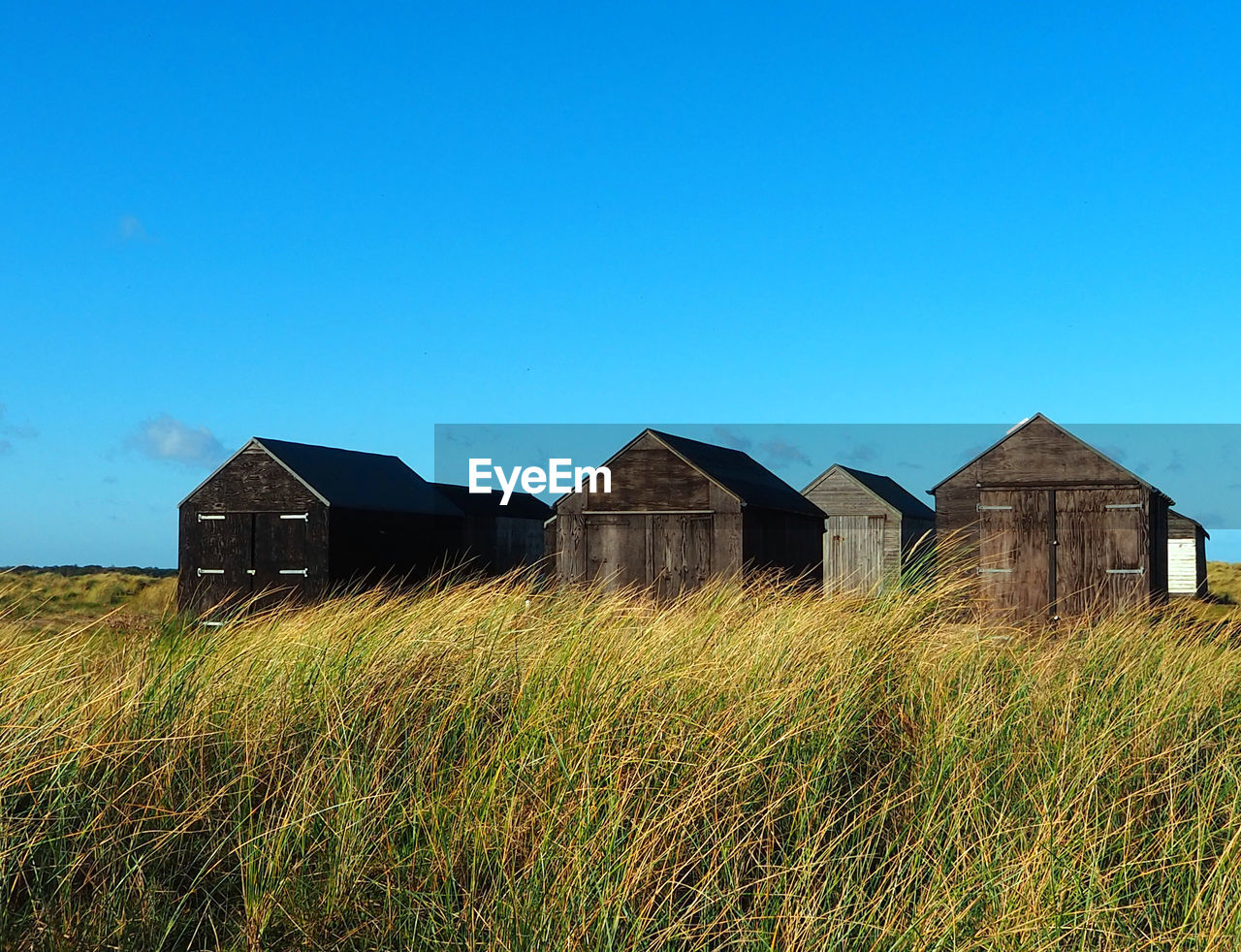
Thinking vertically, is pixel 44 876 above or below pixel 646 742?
below

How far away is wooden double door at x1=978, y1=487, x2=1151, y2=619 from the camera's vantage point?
64.2ft

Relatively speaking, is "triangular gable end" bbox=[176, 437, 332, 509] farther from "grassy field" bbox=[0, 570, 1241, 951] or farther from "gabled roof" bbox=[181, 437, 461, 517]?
"grassy field" bbox=[0, 570, 1241, 951]

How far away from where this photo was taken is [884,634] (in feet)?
26.3

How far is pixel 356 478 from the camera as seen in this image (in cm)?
2712

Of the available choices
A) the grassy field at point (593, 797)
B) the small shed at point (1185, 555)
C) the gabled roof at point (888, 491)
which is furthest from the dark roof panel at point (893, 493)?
the grassy field at point (593, 797)

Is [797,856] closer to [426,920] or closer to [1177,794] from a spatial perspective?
[426,920]

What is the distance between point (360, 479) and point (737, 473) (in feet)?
31.3

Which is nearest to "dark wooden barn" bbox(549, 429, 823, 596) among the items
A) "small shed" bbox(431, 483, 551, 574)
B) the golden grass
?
"small shed" bbox(431, 483, 551, 574)

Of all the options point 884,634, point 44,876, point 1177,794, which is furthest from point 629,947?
point 884,634

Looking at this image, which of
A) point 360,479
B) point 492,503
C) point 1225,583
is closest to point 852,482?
point 492,503

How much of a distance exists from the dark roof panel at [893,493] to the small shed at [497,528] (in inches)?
461

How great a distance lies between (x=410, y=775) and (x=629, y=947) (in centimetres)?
164

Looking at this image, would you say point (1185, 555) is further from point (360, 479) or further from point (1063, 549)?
point (360, 479)

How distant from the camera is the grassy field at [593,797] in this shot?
446 cm
